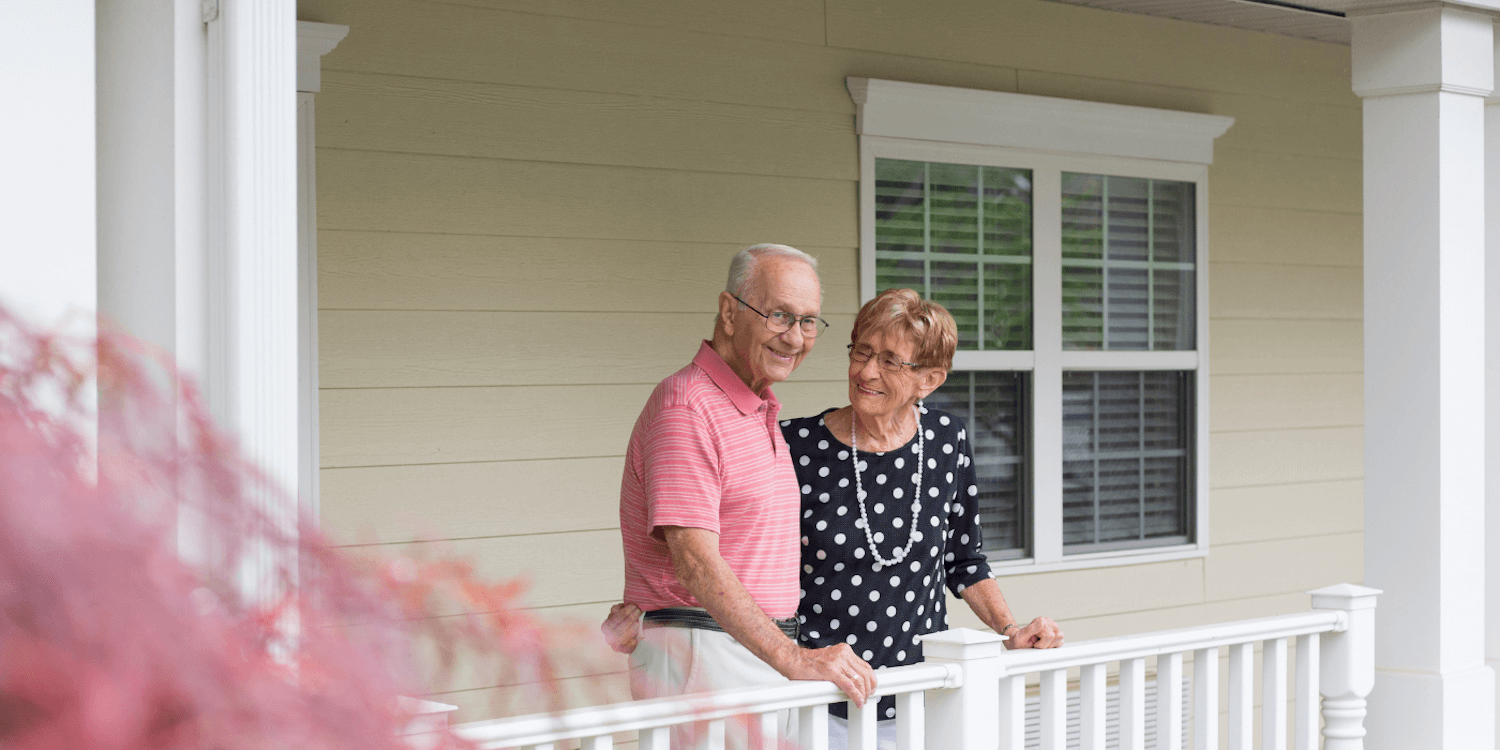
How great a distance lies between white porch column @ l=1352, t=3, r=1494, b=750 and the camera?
3.38 meters

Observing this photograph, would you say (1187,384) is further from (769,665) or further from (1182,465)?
(769,665)

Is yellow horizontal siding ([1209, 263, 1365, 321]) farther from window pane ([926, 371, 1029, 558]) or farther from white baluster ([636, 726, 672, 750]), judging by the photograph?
white baluster ([636, 726, 672, 750])

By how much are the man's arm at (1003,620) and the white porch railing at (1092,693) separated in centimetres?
5

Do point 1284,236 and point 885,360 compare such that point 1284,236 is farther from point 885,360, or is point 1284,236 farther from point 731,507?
point 731,507

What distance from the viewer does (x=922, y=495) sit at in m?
2.72

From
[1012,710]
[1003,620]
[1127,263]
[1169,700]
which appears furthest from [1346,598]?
[1127,263]

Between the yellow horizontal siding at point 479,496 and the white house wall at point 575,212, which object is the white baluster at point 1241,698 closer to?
the white house wall at point 575,212

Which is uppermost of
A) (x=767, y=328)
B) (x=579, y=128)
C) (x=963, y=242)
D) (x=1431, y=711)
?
(x=579, y=128)

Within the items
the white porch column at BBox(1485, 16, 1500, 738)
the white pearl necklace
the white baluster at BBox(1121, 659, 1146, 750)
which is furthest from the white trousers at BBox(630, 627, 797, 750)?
the white porch column at BBox(1485, 16, 1500, 738)

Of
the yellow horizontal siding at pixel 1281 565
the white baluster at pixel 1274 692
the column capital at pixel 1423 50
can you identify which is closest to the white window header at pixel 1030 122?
the column capital at pixel 1423 50

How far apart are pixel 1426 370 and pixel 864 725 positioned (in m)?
1.98

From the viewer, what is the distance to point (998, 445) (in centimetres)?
487

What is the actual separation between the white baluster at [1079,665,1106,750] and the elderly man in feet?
2.15

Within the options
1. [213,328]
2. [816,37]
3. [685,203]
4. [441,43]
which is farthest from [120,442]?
[816,37]
